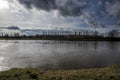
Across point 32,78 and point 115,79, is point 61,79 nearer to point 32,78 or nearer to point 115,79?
point 32,78

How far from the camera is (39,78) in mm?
13602

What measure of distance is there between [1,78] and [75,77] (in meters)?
5.23

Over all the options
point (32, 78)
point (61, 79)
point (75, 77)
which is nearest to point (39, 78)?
point (32, 78)

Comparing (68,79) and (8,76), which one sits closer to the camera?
(68,79)

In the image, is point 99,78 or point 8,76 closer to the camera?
point 99,78

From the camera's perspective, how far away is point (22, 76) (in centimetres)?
1388

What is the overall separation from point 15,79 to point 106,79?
243 inches

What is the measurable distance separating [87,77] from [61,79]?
5.93 feet

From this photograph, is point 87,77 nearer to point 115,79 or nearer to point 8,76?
point 115,79

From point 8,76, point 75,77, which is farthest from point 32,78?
point 75,77

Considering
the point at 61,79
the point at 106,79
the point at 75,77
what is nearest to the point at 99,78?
the point at 106,79

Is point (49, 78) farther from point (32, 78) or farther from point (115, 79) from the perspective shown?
point (115, 79)

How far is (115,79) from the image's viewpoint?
12547 mm

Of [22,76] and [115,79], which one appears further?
[22,76]
